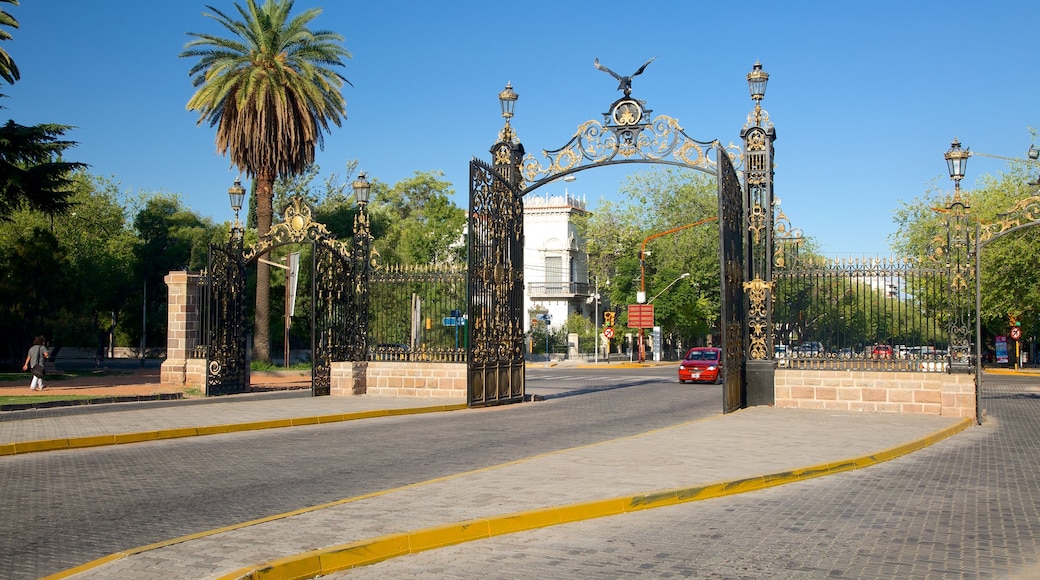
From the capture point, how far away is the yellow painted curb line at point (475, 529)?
662 centimetres

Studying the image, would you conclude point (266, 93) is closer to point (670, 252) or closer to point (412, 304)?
point (412, 304)

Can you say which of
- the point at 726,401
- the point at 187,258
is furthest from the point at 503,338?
the point at 187,258

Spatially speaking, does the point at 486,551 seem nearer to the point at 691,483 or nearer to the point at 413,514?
the point at 413,514

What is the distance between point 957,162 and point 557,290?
56820 millimetres

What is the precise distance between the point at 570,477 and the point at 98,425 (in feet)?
32.6

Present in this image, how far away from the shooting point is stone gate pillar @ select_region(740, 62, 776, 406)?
2094 centimetres

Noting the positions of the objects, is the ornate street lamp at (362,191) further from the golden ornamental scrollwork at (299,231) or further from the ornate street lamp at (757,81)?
the ornate street lamp at (757,81)

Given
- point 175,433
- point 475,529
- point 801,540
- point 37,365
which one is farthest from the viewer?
point 37,365

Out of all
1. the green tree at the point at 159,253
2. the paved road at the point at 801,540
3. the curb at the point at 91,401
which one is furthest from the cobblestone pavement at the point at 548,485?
the green tree at the point at 159,253

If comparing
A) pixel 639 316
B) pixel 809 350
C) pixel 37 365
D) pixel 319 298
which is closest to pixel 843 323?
pixel 809 350

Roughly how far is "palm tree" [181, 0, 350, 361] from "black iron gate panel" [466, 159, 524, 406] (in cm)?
1394

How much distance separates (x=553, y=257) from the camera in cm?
7681

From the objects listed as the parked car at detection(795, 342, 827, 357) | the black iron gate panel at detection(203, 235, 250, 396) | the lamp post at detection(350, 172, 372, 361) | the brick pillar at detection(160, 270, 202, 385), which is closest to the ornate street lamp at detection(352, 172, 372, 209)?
the lamp post at detection(350, 172, 372, 361)

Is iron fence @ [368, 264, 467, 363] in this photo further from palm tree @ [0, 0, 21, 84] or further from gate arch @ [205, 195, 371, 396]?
palm tree @ [0, 0, 21, 84]
